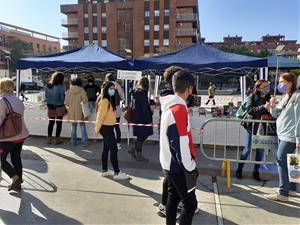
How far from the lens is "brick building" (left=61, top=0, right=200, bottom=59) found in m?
57.1

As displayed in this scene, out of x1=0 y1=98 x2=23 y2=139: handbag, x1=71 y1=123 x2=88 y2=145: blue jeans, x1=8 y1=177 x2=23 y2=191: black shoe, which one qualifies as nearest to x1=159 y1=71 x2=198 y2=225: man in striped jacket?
x1=0 y1=98 x2=23 y2=139: handbag

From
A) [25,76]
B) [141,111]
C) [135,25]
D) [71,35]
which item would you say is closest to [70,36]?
[71,35]

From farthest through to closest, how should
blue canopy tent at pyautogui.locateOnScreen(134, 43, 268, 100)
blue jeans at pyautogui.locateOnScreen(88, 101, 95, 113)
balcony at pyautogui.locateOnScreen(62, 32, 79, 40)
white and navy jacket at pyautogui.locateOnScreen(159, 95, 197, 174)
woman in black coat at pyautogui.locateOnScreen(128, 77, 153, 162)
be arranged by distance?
balcony at pyautogui.locateOnScreen(62, 32, 79, 40), blue jeans at pyautogui.locateOnScreen(88, 101, 95, 113), blue canopy tent at pyautogui.locateOnScreen(134, 43, 268, 100), woman in black coat at pyautogui.locateOnScreen(128, 77, 153, 162), white and navy jacket at pyautogui.locateOnScreen(159, 95, 197, 174)

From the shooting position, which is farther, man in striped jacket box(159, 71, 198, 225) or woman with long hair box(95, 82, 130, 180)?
woman with long hair box(95, 82, 130, 180)

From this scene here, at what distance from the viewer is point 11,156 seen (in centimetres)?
430

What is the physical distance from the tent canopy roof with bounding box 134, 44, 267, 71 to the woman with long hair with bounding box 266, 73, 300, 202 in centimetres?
311

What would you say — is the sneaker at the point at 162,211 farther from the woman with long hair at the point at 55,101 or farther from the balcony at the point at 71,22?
the balcony at the point at 71,22

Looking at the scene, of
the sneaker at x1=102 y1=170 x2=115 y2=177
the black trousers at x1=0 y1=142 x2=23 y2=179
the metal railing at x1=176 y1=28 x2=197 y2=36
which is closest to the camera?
the black trousers at x1=0 y1=142 x2=23 y2=179

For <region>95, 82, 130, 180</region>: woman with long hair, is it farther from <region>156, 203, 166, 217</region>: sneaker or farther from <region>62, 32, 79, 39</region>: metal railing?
<region>62, 32, 79, 39</region>: metal railing

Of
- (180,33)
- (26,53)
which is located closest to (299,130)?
(180,33)

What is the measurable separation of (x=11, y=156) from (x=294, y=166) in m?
3.89

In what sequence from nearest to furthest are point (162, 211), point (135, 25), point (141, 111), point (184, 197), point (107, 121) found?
1. point (184, 197)
2. point (162, 211)
3. point (107, 121)
4. point (141, 111)
5. point (135, 25)

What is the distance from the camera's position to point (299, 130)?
3662 millimetres

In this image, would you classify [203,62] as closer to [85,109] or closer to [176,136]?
[85,109]
